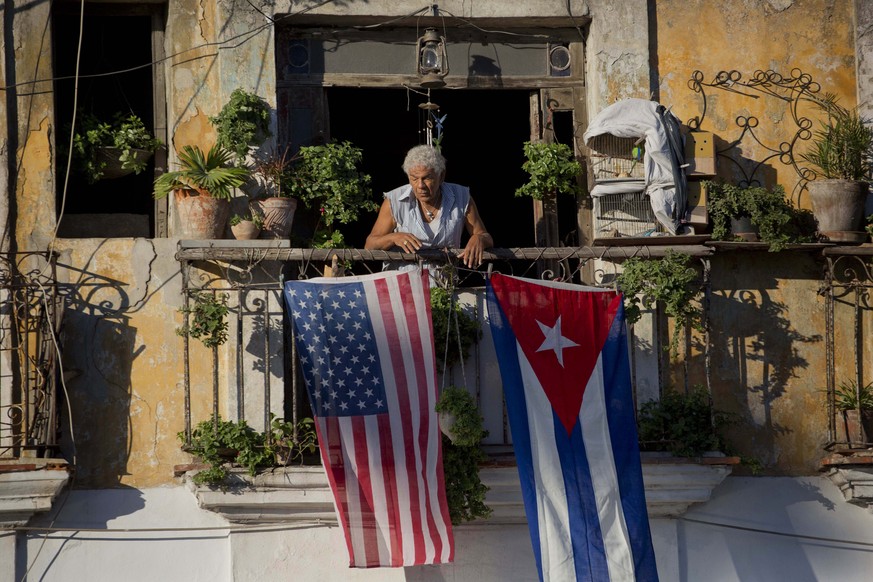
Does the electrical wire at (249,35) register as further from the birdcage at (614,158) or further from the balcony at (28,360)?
the balcony at (28,360)

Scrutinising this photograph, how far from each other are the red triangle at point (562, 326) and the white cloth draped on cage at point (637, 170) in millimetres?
666

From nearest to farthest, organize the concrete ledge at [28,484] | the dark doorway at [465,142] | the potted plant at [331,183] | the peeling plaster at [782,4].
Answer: the concrete ledge at [28,484], the potted plant at [331,183], the peeling plaster at [782,4], the dark doorway at [465,142]

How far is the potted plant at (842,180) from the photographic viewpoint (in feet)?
32.7

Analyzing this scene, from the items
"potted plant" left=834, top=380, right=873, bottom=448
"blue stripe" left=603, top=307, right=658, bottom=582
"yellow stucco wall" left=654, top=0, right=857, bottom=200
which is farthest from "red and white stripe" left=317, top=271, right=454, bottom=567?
"potted plant" left=834, top=380, right=873, bottom=448

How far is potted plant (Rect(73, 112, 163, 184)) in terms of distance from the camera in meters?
9.98

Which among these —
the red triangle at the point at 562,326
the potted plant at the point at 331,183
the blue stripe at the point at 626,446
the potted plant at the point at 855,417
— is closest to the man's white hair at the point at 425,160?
the potted plant at the point at 331,183

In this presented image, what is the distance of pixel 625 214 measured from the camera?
10.1 meters

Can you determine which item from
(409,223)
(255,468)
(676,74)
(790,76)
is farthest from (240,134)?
(790,76)

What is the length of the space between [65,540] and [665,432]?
3.52 metres

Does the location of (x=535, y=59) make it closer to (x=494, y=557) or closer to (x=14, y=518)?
(x=494, y=557)

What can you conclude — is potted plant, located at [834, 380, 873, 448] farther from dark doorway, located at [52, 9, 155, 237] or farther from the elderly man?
dark doorway, located at [52, 9, 155, 237]

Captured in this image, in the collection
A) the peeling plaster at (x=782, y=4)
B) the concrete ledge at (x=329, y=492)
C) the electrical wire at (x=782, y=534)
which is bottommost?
the electrical wire at (x=782, y=534)

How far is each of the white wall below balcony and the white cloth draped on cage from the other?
1668 mm

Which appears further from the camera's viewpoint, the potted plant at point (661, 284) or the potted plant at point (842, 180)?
the potted plant at point (842, 180)
